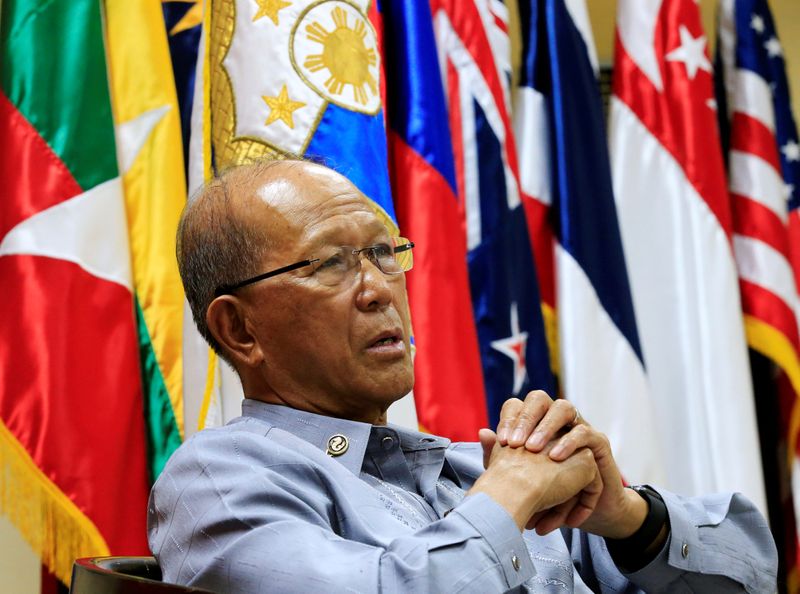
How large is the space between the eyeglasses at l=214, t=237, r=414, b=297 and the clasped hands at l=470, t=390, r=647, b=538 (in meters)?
0.30

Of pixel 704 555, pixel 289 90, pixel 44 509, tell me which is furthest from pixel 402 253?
pixel 44 509

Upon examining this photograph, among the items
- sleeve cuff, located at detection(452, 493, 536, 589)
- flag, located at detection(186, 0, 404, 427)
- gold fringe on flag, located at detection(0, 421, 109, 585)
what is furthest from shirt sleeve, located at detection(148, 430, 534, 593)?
flag, located at detection(186, 0, 404, 427)

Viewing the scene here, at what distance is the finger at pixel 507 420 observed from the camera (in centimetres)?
118

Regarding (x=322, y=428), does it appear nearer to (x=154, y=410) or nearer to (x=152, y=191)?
(x=154, y=410)

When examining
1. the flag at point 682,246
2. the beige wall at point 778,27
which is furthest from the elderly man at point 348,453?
the beige wall at point 778,27

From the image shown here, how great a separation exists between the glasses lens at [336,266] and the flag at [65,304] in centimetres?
84

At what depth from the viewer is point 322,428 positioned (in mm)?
1325

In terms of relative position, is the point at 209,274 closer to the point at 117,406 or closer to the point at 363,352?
the point at 363,352

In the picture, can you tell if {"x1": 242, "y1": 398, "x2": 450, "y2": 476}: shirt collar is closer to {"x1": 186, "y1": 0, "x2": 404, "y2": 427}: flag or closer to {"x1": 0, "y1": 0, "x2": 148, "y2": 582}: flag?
{"x1": 0, "y1": 0, "x2": 148, "y2": 582}: flag

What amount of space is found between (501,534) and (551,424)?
19 centimetres

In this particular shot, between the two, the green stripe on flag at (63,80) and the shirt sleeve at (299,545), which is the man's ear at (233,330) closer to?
the shirt sleeve at (299,545)

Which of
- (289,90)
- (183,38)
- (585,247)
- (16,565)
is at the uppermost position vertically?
(183,38)

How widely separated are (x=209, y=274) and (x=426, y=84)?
123cm

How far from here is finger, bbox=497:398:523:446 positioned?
1.18 meters
